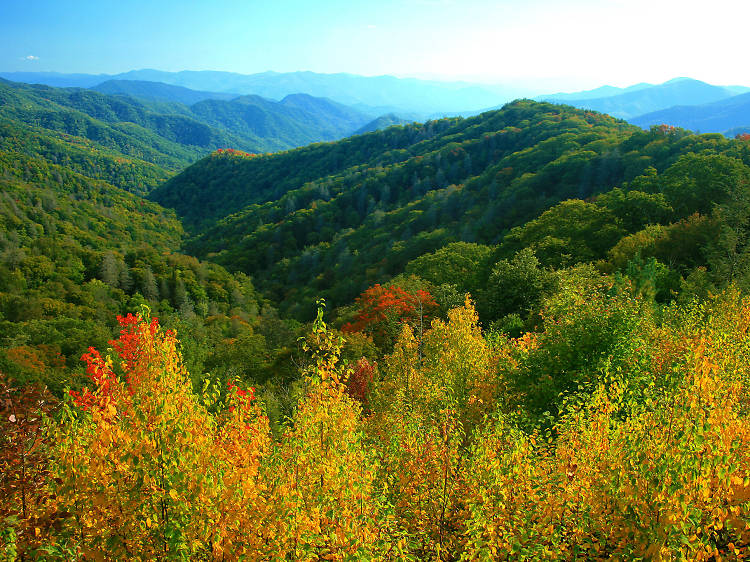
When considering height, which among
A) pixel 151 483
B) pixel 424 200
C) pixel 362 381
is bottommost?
pixel 424 200

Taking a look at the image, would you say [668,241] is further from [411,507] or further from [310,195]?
[310,195]

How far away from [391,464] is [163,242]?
581 ft

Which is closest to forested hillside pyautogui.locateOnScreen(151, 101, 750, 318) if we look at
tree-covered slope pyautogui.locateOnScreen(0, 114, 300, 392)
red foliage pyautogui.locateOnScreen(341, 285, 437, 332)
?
red foliage pyautogui.locateOnScreen(341, 285, 437, 332)

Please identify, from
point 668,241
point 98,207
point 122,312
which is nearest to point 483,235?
point 668,241

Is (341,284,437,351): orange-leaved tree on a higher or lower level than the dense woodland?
lower

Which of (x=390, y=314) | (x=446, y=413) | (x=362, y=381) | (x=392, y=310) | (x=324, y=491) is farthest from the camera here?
(x=392, y=310)

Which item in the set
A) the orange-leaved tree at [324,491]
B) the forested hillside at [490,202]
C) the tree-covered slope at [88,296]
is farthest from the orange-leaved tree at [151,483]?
the forested hillside at [490,202]

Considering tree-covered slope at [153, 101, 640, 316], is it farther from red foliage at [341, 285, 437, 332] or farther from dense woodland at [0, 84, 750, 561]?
red foliage at [341, 285, 437, 332]

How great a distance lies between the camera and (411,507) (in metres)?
10.8

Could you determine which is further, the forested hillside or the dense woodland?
the forested hillside

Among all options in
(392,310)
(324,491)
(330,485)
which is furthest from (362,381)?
(324,491)

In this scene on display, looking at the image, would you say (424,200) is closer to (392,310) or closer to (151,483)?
(392,310)

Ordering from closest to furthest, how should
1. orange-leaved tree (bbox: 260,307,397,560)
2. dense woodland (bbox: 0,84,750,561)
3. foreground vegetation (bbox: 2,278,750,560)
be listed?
foreground vegetation (bbox: 2,278,750,560) → orange-leaved tree (bbox: 260,307,397,560) → dense woodland (bbox: 0,84,750,561)


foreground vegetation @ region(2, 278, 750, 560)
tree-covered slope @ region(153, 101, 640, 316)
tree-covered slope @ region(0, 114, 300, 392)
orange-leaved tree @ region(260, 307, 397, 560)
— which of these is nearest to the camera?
foreground vegetation @ region(2, 278, 750, 560)
